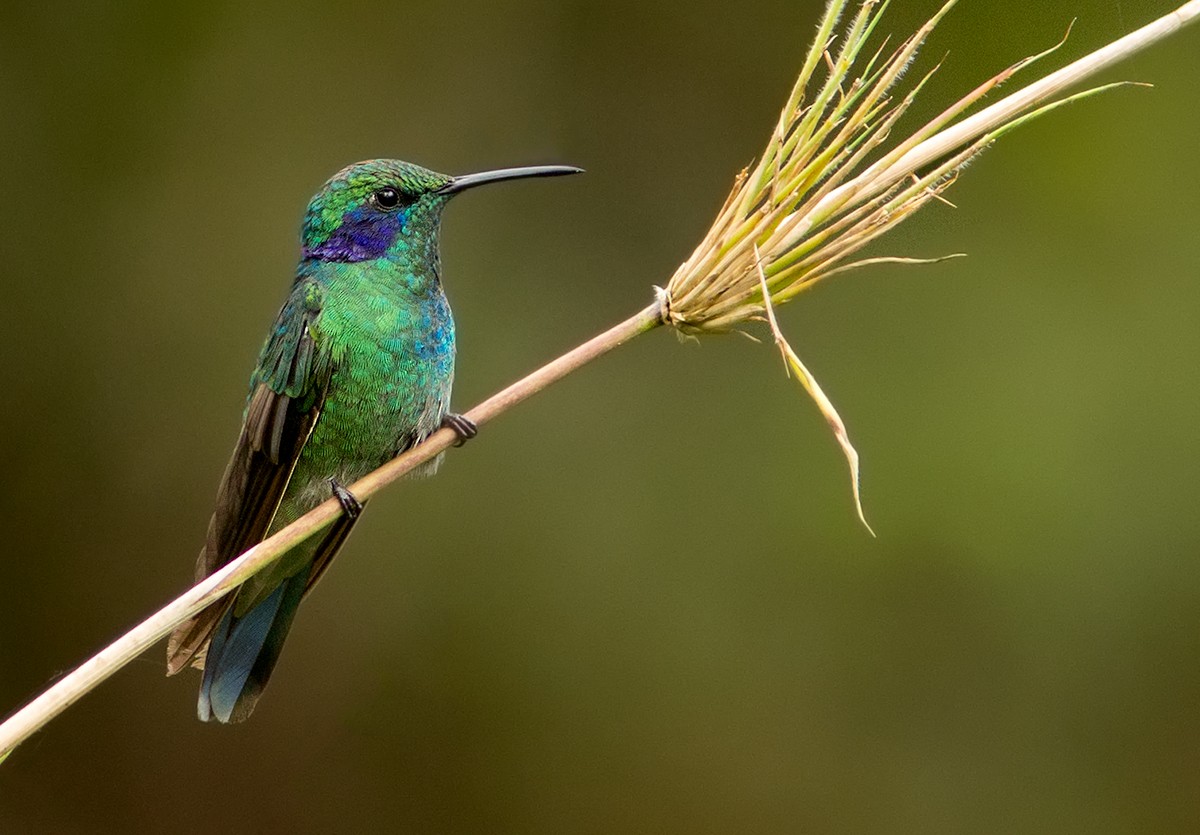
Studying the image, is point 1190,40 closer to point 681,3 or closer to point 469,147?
point 681,3

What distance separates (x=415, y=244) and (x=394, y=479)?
3.77 ft

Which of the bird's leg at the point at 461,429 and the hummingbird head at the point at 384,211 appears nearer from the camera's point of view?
the bird's leg at the point at 461,429

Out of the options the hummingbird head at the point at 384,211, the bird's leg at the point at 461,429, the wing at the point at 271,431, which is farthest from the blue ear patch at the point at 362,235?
the bird's leg at the point at 461,429

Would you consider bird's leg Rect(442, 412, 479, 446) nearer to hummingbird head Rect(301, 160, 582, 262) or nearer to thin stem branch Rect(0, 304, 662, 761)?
thin stem branch Rect(0, 304, 662, 761)

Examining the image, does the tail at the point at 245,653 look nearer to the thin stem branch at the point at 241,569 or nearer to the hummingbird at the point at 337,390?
the hummingbird at the point at 337,390

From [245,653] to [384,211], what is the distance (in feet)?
3.65

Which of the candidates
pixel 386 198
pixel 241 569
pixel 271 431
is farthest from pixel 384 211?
pixel 241 569

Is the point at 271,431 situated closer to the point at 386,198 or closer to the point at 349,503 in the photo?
the point at 349,503

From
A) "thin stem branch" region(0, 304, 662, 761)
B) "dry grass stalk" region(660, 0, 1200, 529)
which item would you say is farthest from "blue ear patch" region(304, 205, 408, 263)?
"dry grass stalk" region(660, 0, 1200, 529)

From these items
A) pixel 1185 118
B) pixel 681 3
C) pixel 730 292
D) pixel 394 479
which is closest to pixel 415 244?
pixel 394 479

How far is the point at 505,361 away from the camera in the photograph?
17.9 ft

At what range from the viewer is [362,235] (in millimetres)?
3320

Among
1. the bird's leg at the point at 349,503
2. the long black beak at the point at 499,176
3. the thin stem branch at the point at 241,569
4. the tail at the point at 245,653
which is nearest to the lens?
the thin stem branch at the point at 241,569

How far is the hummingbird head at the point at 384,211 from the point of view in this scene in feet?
10.8
